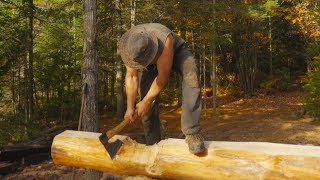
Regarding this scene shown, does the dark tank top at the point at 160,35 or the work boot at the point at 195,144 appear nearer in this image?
the work boot at the point at 195,144

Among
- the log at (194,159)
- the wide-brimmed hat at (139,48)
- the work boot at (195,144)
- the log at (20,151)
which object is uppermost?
the wide-brimmed hat at (139,48)

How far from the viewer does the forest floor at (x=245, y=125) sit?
1100 cm

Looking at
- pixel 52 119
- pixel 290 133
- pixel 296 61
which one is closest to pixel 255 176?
pixel 290 133

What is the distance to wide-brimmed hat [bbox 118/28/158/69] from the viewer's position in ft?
13.7

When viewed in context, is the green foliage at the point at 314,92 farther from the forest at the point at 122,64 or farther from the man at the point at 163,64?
the man at the point at 163,64

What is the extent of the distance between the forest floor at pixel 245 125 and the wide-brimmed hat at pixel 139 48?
488 centimetres

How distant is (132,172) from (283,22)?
88.1 ft

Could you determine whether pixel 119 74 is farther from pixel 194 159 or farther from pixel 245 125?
pixel 194 159

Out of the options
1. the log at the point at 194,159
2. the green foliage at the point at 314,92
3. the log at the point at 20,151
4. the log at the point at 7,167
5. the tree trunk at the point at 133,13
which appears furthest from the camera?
the tree trunk at the point at 133,13

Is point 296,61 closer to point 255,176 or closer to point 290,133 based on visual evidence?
point 290,133

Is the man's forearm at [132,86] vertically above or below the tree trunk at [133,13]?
below

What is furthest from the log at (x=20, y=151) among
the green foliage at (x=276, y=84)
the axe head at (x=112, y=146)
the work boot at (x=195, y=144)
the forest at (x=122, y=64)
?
the green foliage at (x=276, y=84)

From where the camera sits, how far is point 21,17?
630 inches

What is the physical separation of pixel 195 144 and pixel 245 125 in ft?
37.4
